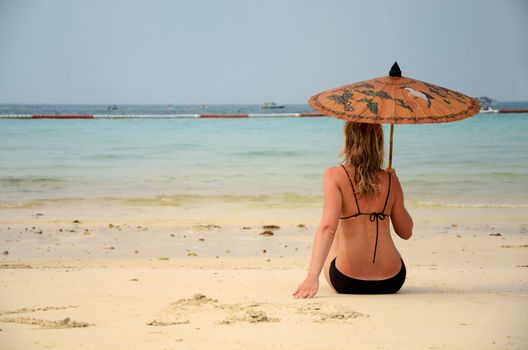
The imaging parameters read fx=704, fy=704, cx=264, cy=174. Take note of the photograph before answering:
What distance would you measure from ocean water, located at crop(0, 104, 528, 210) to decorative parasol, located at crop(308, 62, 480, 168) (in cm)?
634

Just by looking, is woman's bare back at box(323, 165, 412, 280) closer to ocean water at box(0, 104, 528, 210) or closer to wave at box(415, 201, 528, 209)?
ocean water at box(0, 104, 528, 210)

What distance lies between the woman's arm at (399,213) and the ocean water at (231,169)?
6.21 meters

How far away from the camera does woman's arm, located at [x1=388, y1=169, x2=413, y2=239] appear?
13.3 ft

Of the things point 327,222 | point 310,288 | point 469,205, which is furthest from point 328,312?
point 469,205

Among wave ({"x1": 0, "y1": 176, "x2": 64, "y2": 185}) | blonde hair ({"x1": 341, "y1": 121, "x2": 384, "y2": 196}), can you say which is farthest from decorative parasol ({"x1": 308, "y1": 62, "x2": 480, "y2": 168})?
wave ({"x1": 0, "y1": 176, "x2": 64, "y2": 185})

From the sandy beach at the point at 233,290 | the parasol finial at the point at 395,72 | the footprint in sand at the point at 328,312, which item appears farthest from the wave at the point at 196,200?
the footprint in sand at the point at 328,312

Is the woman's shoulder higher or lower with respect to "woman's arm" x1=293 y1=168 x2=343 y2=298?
higher

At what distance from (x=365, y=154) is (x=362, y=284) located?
78cm

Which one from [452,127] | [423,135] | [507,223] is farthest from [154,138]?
[507,223]

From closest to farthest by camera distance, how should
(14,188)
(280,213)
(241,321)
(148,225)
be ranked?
(241,321) → (148,225) → (280,213) → (14,188)

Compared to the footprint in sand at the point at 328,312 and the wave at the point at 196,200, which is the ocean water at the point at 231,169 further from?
the footprint in sand at the point at 328,312

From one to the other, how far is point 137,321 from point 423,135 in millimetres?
23856

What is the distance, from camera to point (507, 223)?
859cm

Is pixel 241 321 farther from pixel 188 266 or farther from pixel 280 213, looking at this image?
pixel 280 213
